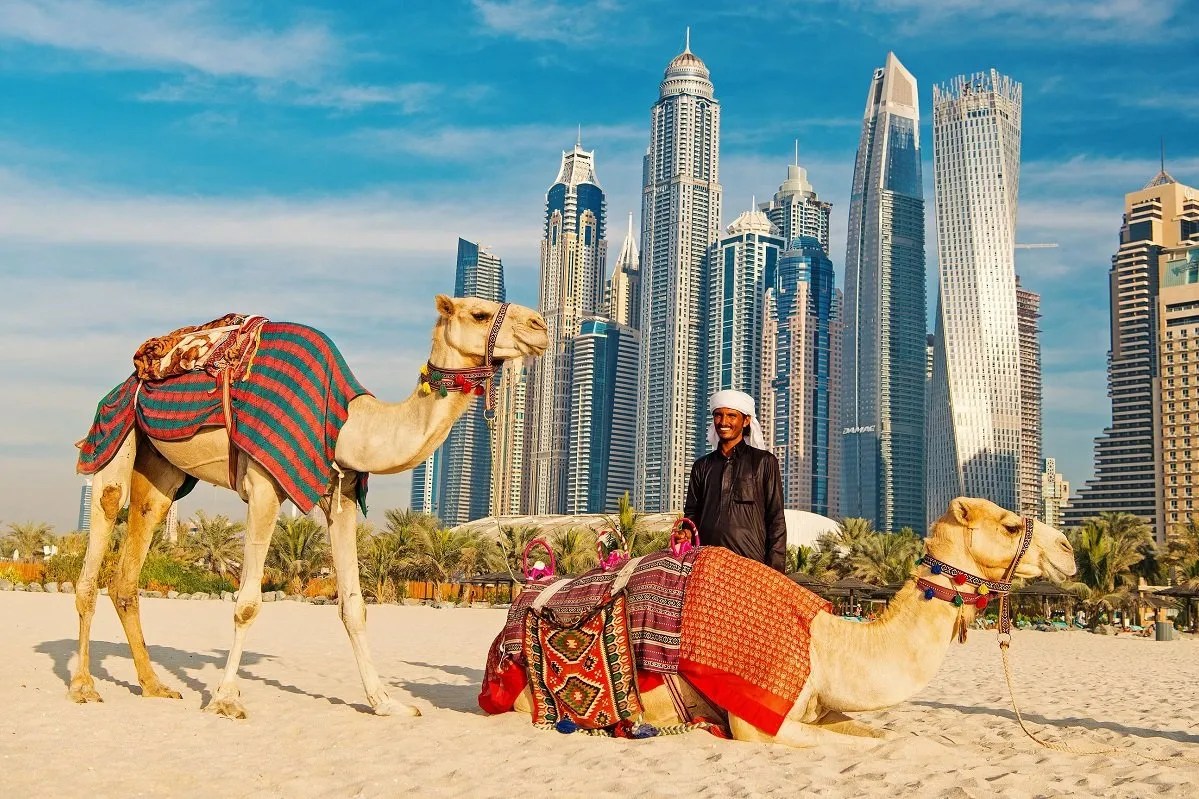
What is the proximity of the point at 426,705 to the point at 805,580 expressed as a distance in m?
26.1

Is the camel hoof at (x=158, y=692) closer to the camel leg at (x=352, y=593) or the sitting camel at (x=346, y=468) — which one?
the sitting camel at (x=346, y=468)

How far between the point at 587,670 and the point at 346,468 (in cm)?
214

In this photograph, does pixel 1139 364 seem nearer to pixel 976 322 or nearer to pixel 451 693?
pixel 976 322

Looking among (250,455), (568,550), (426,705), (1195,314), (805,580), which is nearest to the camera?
(250,455)

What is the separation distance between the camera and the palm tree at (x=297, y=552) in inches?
1593

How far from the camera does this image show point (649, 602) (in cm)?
668

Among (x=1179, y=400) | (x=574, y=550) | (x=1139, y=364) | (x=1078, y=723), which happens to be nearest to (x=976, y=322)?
(x=1139, y=364)

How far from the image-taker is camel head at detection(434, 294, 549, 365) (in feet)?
23.7

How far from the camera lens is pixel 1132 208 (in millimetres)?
178375

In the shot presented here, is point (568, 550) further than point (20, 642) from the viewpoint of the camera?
Yes

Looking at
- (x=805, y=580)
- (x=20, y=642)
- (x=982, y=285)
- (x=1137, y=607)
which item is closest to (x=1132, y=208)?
(x=982, y=285)

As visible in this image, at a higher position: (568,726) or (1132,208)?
(1132,208)

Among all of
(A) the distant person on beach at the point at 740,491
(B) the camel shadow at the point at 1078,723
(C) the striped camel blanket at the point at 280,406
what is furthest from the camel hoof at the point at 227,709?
(B) the camel shadow at the point at 1078,723

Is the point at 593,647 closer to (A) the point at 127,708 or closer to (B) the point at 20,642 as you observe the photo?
(A) the point at 127,708
